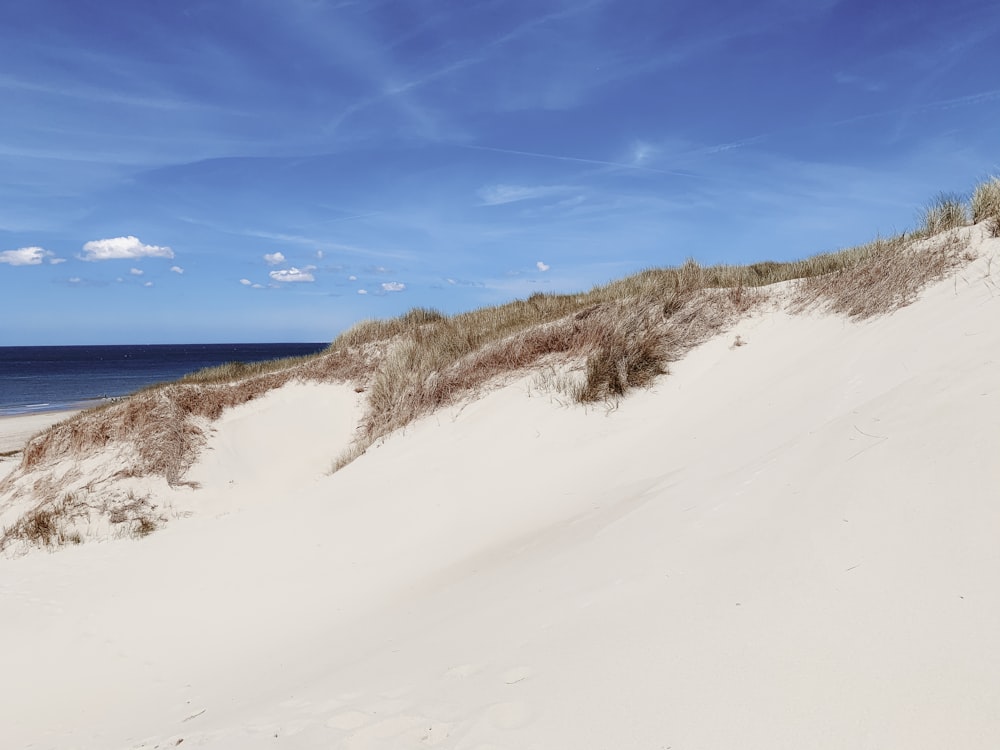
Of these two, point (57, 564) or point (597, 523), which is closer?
point (597, 523)

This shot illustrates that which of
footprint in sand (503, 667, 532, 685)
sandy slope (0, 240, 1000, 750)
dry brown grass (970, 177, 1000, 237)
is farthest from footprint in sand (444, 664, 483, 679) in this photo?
dry brown grass (970, 177, 1000, 237)

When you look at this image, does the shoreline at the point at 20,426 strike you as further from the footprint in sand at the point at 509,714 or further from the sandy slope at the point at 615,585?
the footprint in sand at the point at 509,714

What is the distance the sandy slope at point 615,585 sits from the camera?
218cm

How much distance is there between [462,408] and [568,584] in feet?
20.1

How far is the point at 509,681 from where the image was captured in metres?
2.71

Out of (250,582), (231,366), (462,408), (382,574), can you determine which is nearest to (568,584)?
(382,574)

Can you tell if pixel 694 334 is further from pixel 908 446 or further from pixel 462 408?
pixel 908 446

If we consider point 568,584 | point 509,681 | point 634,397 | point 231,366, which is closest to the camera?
point 509,681

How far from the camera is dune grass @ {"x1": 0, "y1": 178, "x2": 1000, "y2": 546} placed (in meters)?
8.23

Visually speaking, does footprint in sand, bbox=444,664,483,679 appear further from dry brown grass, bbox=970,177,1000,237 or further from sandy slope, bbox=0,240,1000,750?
dry brown grass, bbox=970,177,1000,237

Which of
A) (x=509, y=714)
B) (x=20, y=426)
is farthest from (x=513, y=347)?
(x=20, y=426)

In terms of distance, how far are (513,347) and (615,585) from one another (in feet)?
24.1

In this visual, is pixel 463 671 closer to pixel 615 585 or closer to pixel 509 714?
pixel 509 714

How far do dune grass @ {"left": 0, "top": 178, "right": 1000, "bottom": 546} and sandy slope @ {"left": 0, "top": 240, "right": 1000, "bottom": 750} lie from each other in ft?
1.95
